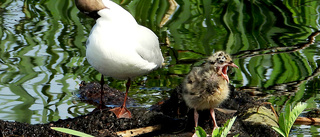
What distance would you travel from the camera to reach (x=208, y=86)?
5594mm

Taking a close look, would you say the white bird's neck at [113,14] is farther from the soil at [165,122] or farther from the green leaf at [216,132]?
the green leaf at [216,132]

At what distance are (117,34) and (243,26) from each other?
14.4ft

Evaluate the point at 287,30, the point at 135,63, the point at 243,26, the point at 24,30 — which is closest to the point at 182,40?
the point at 243,26

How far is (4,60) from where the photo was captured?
7895 millimetres

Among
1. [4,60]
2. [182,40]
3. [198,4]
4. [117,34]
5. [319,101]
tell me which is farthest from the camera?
[198,4]

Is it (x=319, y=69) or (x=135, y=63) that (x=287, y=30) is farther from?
(x=135, y=63)

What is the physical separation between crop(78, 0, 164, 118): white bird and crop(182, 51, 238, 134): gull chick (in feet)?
1.88

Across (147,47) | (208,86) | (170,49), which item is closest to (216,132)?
(208,86)

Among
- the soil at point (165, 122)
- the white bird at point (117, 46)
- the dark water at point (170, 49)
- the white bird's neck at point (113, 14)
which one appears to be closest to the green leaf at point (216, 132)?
the soil at point (165, 122)

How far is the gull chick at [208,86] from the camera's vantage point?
18.1ft

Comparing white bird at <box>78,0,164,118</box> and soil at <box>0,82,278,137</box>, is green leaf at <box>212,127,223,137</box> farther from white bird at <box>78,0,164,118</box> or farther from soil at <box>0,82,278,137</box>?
white bird at <box>78,0,164,118</box>

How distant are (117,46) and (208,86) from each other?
98 centimetres

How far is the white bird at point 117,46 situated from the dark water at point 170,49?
3.12 feet

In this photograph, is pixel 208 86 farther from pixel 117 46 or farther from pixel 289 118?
pixel 289 118
